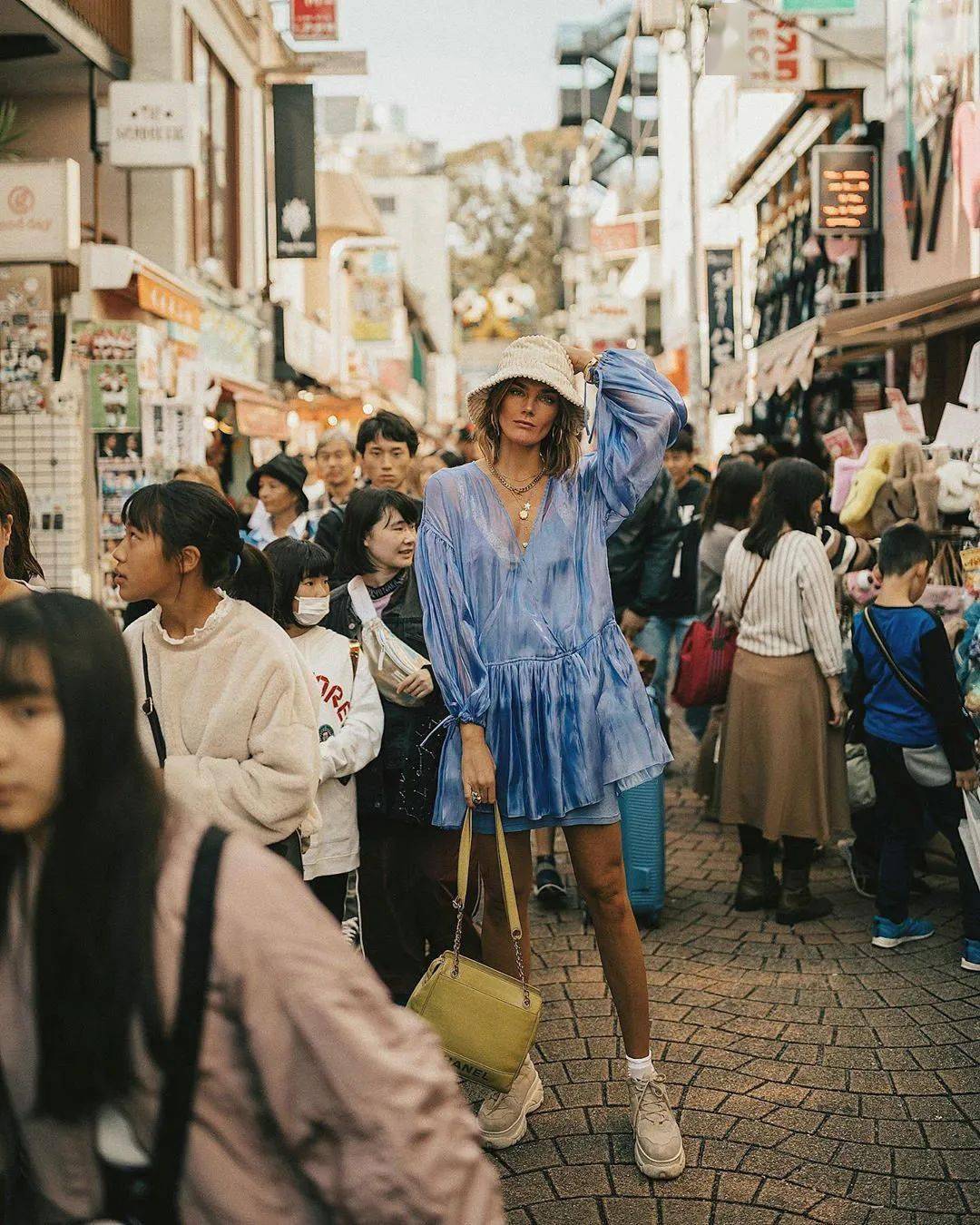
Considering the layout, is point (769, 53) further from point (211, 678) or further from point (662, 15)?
point (211, 678)

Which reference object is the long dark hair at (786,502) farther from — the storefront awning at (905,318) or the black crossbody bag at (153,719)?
the black crossbody bag at (153,719)

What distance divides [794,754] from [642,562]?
44.8 inches

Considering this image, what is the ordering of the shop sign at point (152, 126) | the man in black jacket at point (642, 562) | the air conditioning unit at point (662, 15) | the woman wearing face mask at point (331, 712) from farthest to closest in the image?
the air conditioning unit at point (662, 15) < the shop sign at point (152, 126) < the man in black jacket at point (642, 562) < the woman wearing face mask at point (331, 712)

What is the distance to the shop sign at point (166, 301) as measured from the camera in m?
Answer: 13.4

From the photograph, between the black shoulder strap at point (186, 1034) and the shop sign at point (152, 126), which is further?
the shop sign at point (152, 126)

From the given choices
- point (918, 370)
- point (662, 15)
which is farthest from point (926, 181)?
point (662, 15)

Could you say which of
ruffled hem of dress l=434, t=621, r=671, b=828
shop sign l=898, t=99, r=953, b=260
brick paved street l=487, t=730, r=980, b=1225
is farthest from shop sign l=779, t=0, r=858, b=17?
ruffled hem of dress l=434, t=621, r=671, b=828

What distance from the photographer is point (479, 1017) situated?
12.2ft

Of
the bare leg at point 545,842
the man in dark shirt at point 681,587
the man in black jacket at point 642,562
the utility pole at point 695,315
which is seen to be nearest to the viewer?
the man in black jacket at point 642,562

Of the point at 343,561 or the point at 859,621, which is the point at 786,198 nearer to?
the point at 859,621

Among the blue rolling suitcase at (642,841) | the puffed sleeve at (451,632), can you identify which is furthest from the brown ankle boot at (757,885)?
the puffed sleeve at (451,632)

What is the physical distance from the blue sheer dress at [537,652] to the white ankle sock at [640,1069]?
27.0 inches

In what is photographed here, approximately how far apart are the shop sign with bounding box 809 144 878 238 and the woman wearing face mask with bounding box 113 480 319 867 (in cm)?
1279

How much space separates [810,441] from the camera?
16.1 meters
